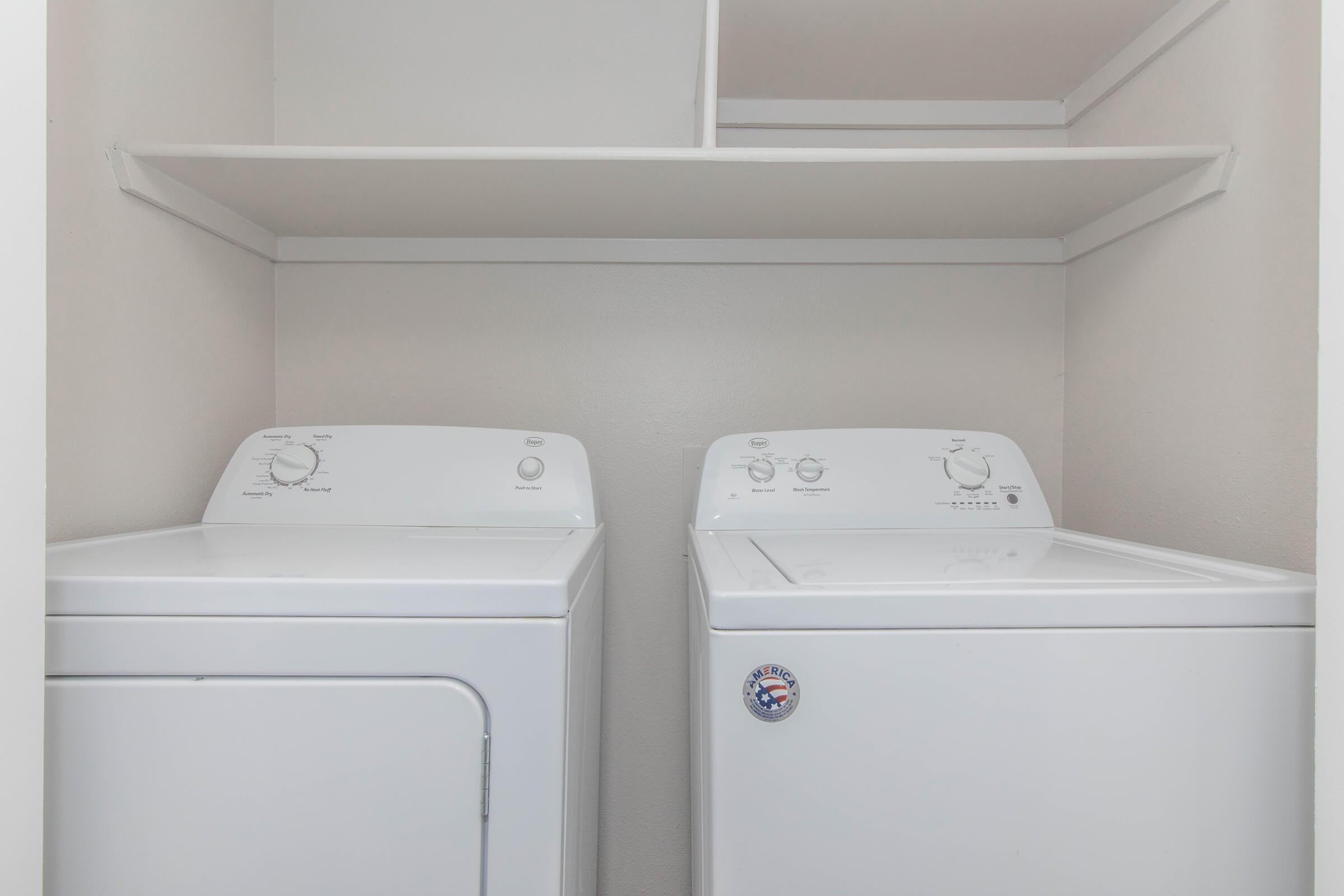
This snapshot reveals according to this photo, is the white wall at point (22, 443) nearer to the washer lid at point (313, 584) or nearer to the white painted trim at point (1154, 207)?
the washer lid at point (313, 584)

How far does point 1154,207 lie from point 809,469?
0.67 m

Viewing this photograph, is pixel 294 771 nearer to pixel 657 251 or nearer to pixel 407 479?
pixel 407 479

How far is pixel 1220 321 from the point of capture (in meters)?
1.01

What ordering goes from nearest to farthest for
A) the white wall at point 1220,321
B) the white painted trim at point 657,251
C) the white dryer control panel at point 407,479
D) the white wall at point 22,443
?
the white wall at point 22,443
the white wall at point 1220,321
the white dryer control panel at point 407,479
the white painted trim at point 657,251

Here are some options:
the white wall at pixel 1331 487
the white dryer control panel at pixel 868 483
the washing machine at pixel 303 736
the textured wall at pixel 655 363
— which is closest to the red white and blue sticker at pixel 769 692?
the washing machine at pixel 303 736

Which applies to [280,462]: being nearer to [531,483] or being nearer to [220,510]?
[220,510]

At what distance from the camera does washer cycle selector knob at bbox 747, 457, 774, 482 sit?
1.19 metres

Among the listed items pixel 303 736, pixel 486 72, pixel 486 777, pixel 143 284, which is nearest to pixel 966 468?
pixel 486 777

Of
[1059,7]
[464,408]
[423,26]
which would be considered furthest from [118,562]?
[1059,7]

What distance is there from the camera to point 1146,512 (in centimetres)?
118

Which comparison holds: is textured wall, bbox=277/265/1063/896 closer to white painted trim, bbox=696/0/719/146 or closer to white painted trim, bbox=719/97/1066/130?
white painted trim, bbox=719/97/1066/130

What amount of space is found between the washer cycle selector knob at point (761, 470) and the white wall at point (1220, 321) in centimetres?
60

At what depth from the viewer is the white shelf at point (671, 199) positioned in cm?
102

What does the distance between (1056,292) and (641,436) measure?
34.5 inches
